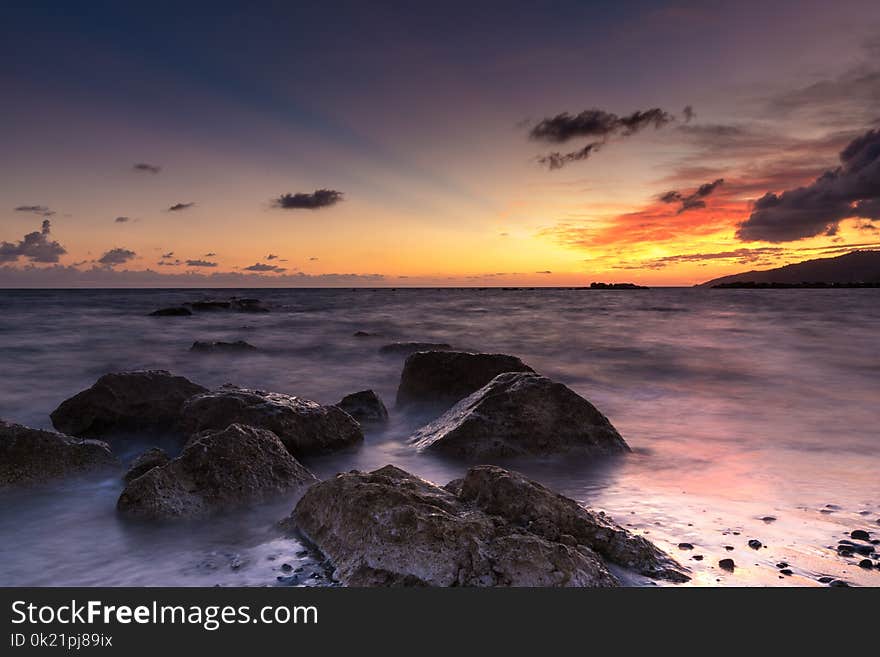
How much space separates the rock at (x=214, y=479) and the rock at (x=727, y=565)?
9.78ft

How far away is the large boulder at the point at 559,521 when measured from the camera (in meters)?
3.24

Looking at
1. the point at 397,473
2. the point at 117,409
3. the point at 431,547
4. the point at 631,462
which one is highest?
the point at 397,473

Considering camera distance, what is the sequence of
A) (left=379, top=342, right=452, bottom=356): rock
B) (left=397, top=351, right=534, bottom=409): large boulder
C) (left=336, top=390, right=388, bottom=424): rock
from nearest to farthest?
(left=336, top=390, right=388, bottom=424): rock → (left=397, top=351, right=534, bottom=409): large boulder → (left=379, top=342, right=452, bottom=356): rock

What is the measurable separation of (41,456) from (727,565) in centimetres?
518

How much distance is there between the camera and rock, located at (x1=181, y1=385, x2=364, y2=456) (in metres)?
5.61

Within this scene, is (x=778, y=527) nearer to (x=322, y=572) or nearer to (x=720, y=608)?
(x=720, y=608)

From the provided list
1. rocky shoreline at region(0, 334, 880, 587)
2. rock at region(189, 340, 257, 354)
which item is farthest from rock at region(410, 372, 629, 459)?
rock at region(189, 340, 257, 354)

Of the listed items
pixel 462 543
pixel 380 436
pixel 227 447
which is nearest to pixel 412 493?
pixel 462 543

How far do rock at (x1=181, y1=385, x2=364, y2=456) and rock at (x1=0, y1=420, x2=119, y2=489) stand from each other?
2.90 ft

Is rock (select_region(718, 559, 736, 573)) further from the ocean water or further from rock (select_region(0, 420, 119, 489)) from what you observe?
rock (select_region(0, 420, 119, 489))

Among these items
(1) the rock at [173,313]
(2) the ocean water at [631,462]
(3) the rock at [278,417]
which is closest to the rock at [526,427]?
(2) the ocean water at [631,462]

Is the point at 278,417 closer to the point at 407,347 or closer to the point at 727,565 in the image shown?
the point at 727,565

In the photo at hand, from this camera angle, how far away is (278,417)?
5.65 meters

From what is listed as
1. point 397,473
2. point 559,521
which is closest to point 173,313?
point 397,473
